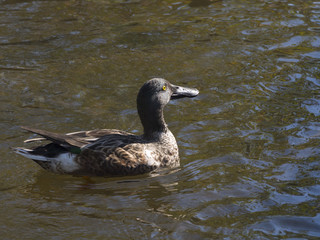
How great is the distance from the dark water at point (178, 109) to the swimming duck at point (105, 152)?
0.59 ft

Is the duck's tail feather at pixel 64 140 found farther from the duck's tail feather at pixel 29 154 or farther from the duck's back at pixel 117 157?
the duck's tail feather at pixel 29 154

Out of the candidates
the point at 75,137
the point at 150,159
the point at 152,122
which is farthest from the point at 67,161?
the point at 152,122

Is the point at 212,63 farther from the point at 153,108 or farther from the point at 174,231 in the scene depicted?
the point at 174,231

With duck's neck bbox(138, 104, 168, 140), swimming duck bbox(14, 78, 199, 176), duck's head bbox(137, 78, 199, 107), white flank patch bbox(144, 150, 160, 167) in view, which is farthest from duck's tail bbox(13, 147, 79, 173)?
duck's head bbox(137, 78, 199, 107)

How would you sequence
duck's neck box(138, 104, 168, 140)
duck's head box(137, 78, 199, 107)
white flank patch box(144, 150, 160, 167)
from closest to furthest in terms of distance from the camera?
1. white flank patch box(144, 150, 160, 167)
2. duck's head box(137, 78, 199, 107)
3. duck's neck box(138, 104, 168, 140)

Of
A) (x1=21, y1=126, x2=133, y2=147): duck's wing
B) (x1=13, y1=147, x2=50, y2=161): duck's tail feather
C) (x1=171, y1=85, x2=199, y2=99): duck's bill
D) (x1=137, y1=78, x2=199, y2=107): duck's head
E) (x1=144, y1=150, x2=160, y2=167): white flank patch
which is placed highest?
(x1=137, y1=78, x2=199, y2=107): duck's head

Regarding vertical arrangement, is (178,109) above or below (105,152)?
below

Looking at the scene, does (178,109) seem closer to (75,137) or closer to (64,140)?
(75,137)

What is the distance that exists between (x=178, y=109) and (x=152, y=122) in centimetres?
145

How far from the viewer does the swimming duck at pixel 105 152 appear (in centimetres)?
738

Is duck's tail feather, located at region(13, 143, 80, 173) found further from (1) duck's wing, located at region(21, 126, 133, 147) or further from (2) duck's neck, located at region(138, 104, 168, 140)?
(2) duck's neck, located at region(138, 104, 168, 140)

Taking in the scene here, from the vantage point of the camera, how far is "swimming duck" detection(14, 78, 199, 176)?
24.2ft

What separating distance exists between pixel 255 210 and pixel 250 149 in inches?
66.2

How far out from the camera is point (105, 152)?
24.3ft
